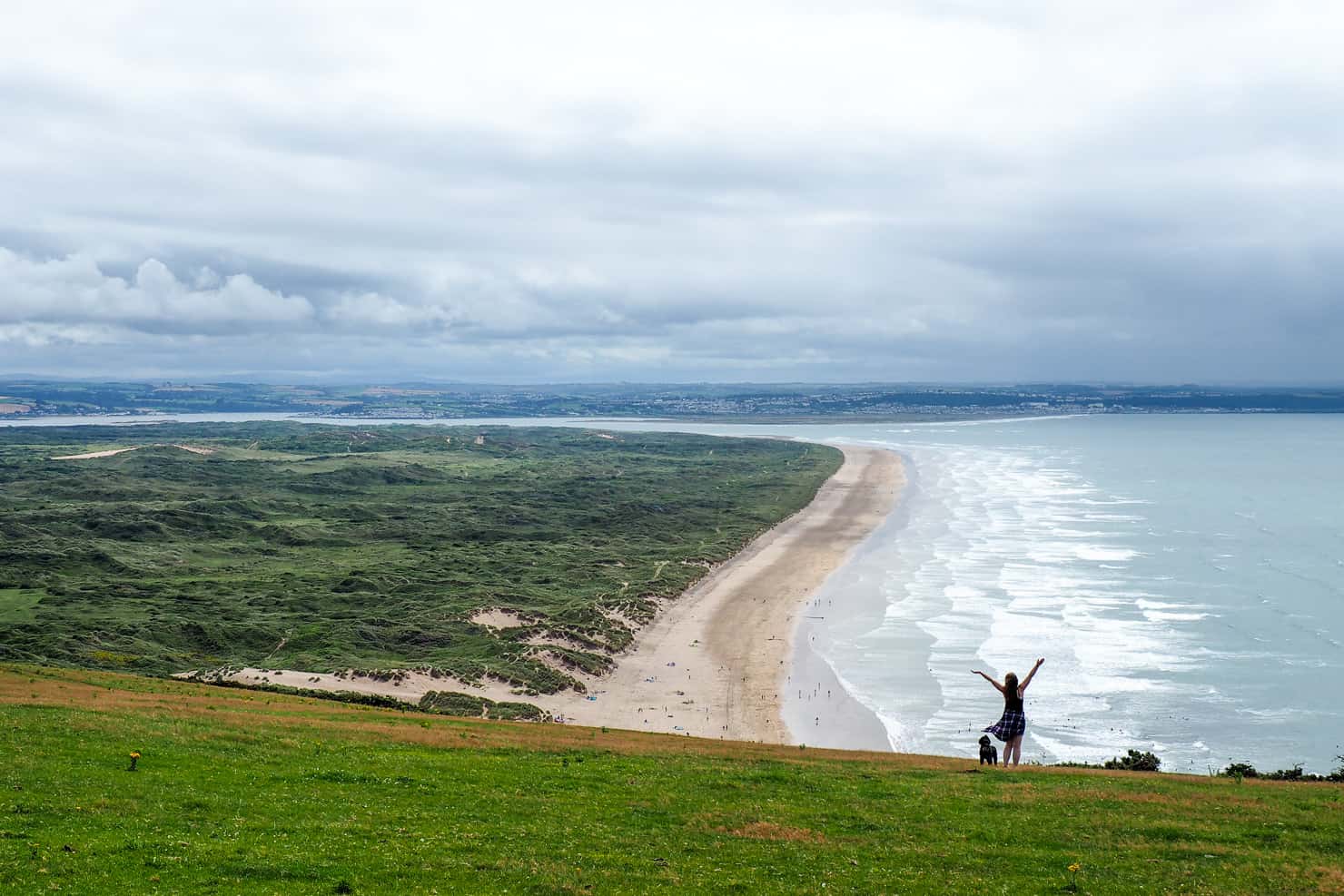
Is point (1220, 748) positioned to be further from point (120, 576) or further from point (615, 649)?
point (120, 576)

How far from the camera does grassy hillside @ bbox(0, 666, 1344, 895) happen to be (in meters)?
17.5

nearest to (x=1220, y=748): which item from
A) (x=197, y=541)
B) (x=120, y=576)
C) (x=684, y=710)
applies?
(x=684, y=710)

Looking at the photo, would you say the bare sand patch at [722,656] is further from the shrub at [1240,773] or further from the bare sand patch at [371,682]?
the shrub at [1240,773]

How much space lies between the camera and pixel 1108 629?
71750 mm

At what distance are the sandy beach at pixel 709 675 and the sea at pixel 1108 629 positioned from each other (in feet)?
11.6

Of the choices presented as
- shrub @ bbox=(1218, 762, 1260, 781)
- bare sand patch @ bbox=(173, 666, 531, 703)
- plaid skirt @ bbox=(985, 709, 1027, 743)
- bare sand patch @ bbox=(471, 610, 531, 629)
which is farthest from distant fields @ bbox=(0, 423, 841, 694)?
shrub @ bbox=(1218, 762, 1260, 781)

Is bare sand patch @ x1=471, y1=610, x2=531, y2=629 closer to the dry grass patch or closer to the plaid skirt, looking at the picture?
the plaid skirt

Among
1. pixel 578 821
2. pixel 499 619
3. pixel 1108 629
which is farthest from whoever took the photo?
pixel 499 619

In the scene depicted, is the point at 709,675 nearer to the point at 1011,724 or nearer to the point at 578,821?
the point at 1011,724

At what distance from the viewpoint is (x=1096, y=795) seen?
24.8 metres

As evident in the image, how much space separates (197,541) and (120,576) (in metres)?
21.4

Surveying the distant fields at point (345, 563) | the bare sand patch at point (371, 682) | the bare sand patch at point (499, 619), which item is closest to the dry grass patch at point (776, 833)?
the bare sand patch at point (371, 682)

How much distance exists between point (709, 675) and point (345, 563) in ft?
164

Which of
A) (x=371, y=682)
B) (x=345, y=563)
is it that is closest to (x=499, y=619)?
(x=371, y=682)
